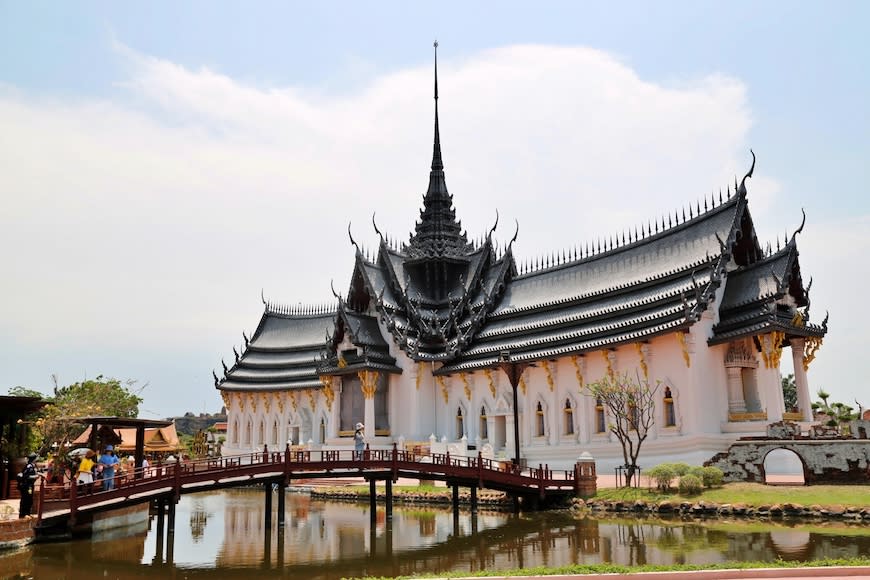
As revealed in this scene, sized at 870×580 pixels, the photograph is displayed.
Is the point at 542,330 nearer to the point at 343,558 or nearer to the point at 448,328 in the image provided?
the point at 448,328

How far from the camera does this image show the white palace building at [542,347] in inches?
1059

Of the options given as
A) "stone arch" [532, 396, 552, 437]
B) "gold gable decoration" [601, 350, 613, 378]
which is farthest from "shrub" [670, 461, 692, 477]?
"stone arch" [532, 396, 552, 437]

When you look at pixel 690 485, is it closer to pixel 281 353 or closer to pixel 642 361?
pixel 642 361

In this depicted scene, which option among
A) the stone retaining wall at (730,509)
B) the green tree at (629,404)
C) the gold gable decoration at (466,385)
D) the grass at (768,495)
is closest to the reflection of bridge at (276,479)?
the green tree at (629,404)

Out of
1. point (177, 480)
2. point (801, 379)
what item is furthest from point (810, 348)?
point (177, 480)

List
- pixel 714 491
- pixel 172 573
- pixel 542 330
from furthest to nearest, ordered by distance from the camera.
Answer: pixel 542 330 → pixel 714 491 → pixel 172 573

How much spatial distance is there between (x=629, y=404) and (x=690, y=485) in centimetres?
433

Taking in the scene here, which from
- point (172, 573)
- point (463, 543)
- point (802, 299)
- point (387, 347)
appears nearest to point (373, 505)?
point (463, 543)

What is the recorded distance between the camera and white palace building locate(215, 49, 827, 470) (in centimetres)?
2691

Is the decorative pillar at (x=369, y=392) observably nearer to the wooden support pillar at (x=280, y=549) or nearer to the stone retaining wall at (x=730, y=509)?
the wooden support pillar at (x=280, y=549)

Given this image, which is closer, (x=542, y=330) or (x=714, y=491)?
(x=714, y=491)

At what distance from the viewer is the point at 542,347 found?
32531mm

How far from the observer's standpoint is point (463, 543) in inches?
748

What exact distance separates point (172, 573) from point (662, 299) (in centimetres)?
1957
